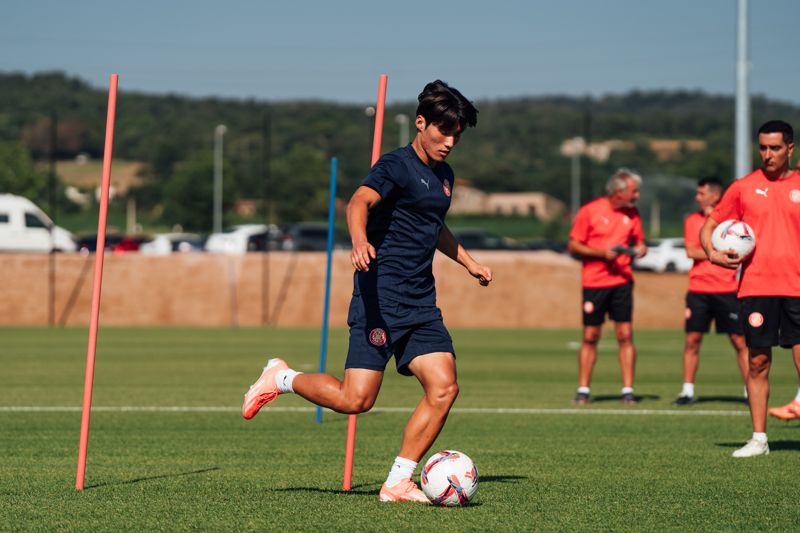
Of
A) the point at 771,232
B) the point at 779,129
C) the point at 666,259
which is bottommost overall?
the point at 771,232

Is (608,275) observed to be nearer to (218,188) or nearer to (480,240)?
(480,240)

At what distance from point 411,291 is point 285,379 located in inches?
38.6

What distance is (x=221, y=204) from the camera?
7644 centimetres

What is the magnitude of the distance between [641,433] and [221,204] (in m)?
66.7

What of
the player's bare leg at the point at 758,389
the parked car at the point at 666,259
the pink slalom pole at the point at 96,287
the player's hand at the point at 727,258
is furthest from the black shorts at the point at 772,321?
the parked car at the point at 666,259

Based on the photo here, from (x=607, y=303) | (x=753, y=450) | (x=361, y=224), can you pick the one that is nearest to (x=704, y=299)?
(x=607, y=303)

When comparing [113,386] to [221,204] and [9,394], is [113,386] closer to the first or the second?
[9,394]

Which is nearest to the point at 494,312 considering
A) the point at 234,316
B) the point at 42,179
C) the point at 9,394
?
the point at 234,316

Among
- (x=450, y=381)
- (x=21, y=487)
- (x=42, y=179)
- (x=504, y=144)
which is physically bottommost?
(x=21, y=487)

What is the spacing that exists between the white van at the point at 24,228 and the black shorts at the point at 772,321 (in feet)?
115

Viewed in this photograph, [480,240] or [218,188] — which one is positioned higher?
[218,188]

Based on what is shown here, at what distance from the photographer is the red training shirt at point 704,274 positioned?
46.4 ft

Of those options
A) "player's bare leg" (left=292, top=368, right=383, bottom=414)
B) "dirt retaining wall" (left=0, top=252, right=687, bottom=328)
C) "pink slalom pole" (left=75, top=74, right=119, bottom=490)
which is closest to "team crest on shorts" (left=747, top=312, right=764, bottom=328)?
"player's bare leg" (left=292, top=368, right=383, bottom=414)

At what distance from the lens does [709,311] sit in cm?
1423
